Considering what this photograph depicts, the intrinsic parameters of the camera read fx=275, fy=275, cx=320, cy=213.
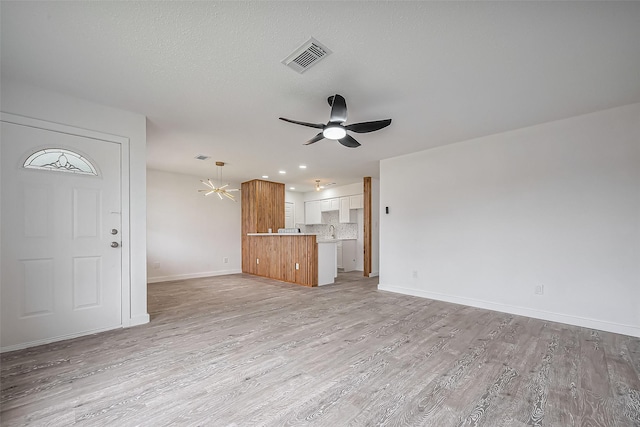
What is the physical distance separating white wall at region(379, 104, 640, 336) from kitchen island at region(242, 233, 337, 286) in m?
1.66

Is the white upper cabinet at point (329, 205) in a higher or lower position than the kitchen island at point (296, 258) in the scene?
higher

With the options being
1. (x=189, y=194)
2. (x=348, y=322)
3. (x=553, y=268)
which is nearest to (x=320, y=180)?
(x=189, y=194)

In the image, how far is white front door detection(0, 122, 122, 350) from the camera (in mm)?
2645

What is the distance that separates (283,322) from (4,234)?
9.53ft

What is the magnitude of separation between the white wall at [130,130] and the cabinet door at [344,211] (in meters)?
5.77

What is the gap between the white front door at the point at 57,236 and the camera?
2645 mm

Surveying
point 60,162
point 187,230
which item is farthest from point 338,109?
point 187,230

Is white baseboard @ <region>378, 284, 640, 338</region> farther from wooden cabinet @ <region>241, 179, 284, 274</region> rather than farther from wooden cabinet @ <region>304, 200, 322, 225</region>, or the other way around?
wooden cabinet @ <region>304, 200, 322, 225</region>

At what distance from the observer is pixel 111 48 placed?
7.09ft

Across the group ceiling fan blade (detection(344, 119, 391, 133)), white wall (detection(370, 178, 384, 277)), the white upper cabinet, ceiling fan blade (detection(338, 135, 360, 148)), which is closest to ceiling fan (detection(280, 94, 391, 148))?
ceiling fan blade (detection(344, 119, 391, 133))

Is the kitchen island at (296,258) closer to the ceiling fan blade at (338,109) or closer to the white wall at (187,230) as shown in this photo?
the white wall at (187,230)

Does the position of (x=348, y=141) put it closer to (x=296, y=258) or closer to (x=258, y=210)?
(x=296, y=258)

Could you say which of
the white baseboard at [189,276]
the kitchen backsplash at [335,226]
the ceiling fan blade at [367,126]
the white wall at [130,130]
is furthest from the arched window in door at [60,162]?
the kitchen backsplash at [335,226]

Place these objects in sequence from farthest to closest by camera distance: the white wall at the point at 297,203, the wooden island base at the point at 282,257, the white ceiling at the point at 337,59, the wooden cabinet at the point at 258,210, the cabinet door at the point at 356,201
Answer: the white wall at the point at 297,203
the cabinet door at the point at 356,201
the wooden cabinet at the point at 258,210
the wooden island base at the point at 282,257
the white ceiling at the point at 337,59
